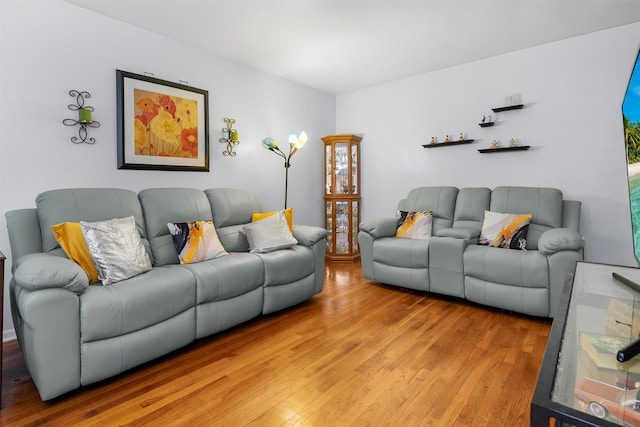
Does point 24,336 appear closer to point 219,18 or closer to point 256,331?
point 256,331

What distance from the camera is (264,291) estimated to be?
2652mm

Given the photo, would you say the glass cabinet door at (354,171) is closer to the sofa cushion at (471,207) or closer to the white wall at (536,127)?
the white wall at (536,127)

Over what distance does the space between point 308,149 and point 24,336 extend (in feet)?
12.0

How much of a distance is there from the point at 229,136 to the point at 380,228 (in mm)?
1913

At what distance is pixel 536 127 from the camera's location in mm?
3484

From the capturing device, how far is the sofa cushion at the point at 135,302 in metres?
1.71

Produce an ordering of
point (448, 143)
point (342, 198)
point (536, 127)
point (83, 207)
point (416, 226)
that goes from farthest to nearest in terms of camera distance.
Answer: point (342, 198)
point (448, 143)
point (416, 226)
point (536, 127)
point (83, 207)

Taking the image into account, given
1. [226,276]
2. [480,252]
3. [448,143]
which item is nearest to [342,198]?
[448,143]

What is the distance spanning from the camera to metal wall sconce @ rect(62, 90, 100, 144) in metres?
2.55

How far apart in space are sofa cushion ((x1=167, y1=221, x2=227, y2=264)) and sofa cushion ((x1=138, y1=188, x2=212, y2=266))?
0.26ft

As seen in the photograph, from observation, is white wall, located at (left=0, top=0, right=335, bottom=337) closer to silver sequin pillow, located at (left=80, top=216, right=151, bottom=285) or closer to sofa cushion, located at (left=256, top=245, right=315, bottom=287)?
silver sequin pillow, located at (left=80, top=216, right=151, bottom=285)

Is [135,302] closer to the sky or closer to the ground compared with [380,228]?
closer to the ground

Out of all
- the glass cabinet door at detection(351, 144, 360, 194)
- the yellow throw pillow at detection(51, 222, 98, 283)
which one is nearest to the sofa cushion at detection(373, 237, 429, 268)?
the glass cabinet door at detection(351, 144, 360, 194)

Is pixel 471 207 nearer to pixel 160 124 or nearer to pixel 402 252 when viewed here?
pixel 402 252
